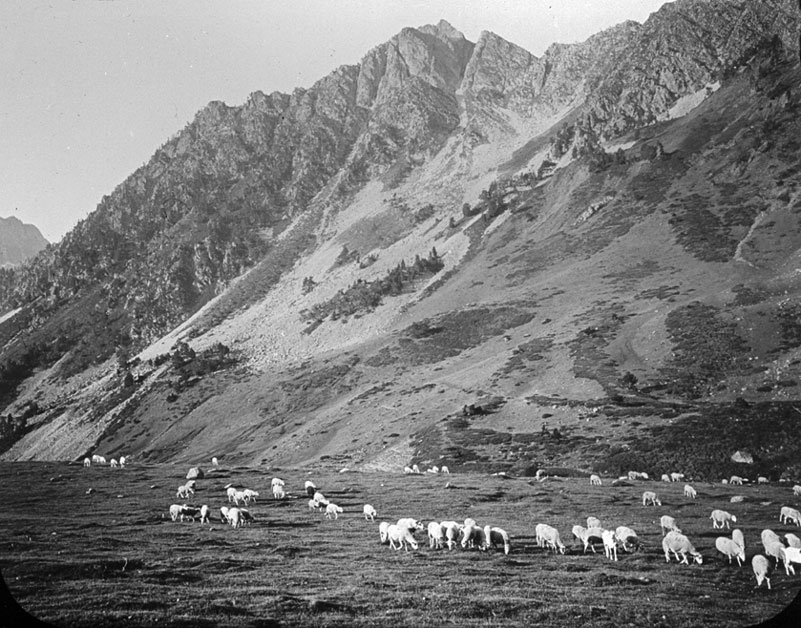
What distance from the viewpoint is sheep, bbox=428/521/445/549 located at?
82.6ft

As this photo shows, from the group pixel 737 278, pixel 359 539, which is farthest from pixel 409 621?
pixel 737 278

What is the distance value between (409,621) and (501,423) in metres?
53.0

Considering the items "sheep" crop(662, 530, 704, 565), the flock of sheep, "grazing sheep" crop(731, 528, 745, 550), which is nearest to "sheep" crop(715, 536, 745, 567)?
the flock of sheep

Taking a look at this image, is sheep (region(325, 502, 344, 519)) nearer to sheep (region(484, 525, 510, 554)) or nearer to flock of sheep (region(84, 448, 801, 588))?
flock of sheep (region(84, 448, 801, 588))

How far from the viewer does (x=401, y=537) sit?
25.3 metres

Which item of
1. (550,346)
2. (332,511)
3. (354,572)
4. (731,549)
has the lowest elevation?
(354,572)

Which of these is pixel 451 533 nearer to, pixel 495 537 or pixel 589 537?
pixel 495 537

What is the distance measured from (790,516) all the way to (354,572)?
24.1m

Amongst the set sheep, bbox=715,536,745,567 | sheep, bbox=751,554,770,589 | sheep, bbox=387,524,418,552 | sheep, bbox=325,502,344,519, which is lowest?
sheep, bbox=751,554,770,589

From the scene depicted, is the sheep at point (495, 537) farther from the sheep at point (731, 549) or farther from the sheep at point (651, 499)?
the sheep at point (651, 499)

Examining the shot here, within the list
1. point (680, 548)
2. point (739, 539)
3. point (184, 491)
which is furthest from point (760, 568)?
point (184, 491)

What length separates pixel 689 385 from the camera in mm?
66625

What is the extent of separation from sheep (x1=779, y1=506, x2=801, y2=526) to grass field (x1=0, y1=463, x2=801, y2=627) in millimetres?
823

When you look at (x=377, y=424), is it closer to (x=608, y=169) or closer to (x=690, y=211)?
(x=690, y=211)
